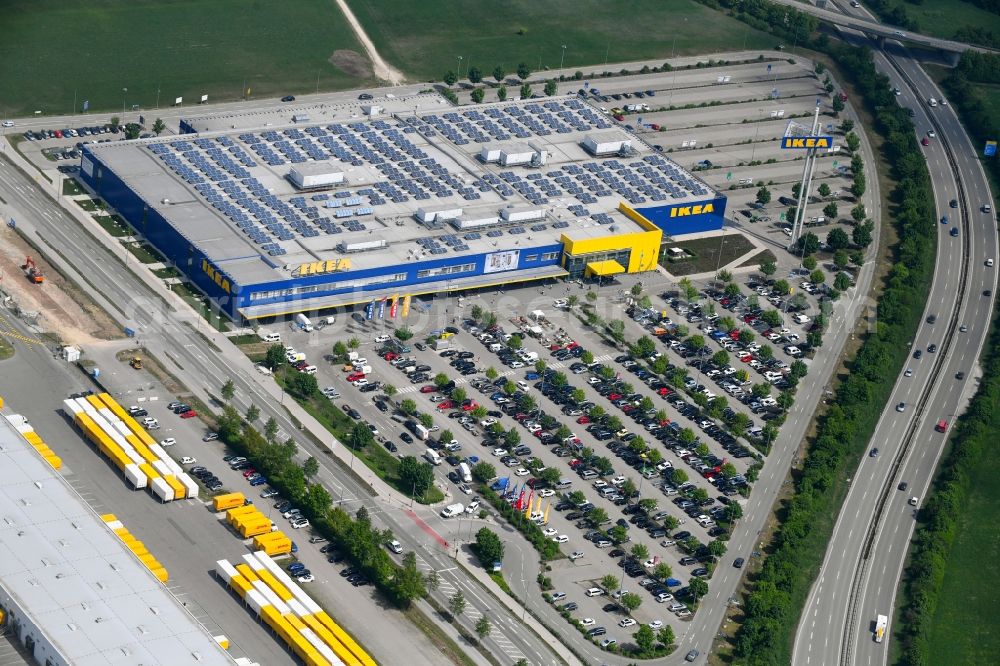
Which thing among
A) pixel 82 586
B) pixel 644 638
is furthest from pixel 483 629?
pixel 82 586

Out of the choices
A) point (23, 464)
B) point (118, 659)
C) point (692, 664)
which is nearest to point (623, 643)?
point (692, 664)

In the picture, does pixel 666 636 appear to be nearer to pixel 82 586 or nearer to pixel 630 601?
pixel 630 601

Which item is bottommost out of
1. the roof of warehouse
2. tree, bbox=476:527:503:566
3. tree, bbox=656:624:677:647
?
tree, bbox=656:624:677:647

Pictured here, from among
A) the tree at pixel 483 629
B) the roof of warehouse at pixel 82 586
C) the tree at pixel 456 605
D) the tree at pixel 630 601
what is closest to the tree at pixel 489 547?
the tree at pixel 456 605

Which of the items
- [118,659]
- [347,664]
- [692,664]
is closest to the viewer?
[118,659]

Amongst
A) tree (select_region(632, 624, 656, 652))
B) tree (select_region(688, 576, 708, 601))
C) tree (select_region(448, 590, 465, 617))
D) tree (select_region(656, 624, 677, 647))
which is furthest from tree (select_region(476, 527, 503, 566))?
tree (select_region(688, 576, 708, 601))

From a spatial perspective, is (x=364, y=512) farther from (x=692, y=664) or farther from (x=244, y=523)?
(x=692, y=664)

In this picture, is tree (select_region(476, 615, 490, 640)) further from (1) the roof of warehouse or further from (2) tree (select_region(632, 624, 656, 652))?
(1) the roof of warehouse

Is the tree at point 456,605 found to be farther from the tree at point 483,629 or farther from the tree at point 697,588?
the tree at point 697,588
